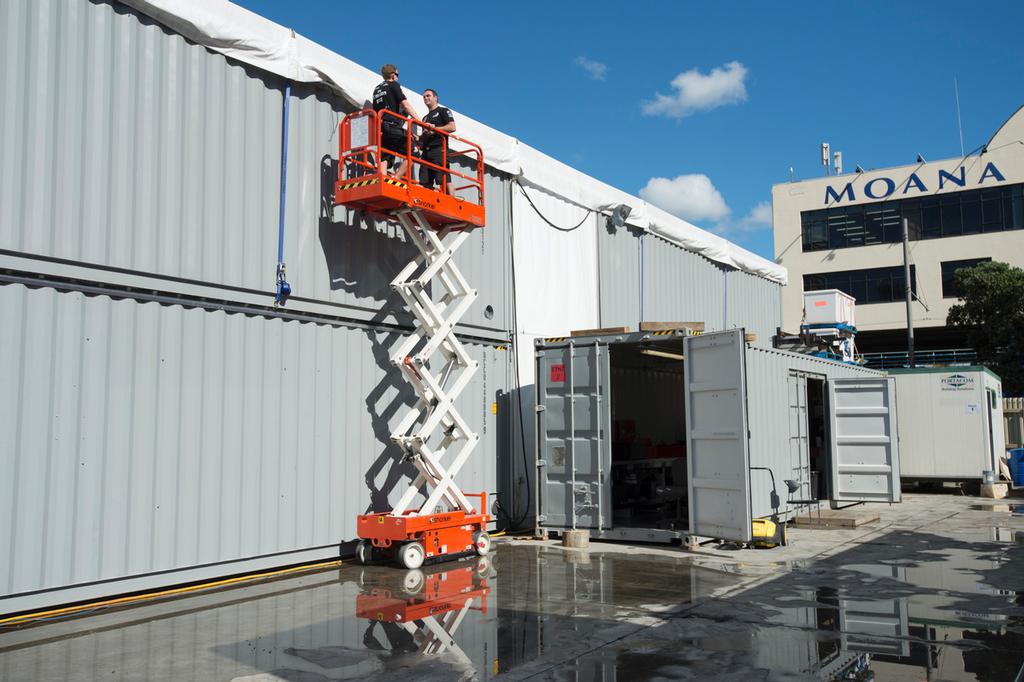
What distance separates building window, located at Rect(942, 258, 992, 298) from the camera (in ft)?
145

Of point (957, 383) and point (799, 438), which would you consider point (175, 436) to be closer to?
point (799, 438)

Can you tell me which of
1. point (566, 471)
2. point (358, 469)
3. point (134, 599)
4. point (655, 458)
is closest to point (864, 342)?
point (655, 458)

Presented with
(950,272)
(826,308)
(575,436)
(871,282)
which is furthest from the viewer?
(871,282)

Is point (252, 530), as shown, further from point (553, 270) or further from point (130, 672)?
point (553, 270)

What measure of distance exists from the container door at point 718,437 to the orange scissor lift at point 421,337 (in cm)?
324

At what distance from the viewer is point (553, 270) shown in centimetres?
1625

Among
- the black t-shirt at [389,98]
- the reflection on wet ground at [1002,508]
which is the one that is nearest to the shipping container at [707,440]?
the reflection on wet ground at [1002,508]

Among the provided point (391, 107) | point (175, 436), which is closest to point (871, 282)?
point (391, 107)

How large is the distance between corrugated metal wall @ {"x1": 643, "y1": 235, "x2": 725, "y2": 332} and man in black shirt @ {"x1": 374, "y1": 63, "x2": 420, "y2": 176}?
9.35 meters

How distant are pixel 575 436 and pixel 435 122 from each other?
538 cm

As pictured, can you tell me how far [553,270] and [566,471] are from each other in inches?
180

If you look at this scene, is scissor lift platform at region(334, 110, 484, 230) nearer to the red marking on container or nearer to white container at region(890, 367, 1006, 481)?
the red marking on container

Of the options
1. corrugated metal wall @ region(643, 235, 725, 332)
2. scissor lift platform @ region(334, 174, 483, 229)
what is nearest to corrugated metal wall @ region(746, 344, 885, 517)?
corrugated metal wall @ region(643, 235, 725, 332)

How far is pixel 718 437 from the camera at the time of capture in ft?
38.8
